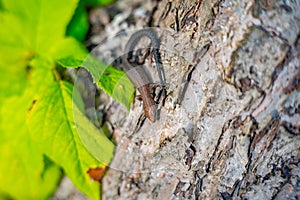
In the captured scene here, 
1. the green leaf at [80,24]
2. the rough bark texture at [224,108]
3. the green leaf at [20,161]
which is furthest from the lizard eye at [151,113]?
the green leaf at [80,24]

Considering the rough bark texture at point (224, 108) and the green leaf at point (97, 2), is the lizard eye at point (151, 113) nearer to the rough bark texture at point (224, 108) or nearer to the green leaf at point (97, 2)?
the rough bark texture at point (224, 108)

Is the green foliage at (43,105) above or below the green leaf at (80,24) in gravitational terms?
below

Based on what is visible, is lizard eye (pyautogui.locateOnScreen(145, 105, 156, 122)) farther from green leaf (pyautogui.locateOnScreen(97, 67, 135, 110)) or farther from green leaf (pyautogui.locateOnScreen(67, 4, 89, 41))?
green leaf (pyautogui.locateOnScreen(67, 4, 89, 41))

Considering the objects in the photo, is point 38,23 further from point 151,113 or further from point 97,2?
point 151,113

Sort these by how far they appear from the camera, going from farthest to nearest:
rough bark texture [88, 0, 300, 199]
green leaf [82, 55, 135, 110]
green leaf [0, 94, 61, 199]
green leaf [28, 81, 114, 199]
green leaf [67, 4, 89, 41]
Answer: green leaf [67, 4, 89, 41]
green leaf [0, 94, 61, 199]
green leaf [28, 81, 114, 199]
green leaf [82, 55, 135, 110]
rough bark texture [88, 0, 300, 199]

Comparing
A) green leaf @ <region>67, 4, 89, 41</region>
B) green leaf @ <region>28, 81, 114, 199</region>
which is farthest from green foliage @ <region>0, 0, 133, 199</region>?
green leaf @ <region>67, 4, 89, 41</region>

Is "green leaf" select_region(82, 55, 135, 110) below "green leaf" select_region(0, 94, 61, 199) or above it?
above
